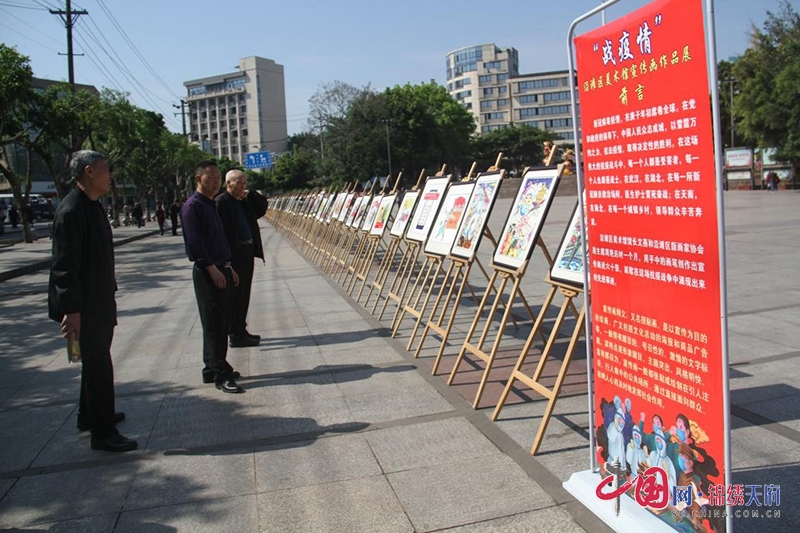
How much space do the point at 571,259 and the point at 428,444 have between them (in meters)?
1.39

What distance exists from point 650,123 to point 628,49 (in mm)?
330

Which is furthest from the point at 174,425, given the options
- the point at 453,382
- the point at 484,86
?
the point at 484,86

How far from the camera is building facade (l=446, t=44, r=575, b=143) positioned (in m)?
114

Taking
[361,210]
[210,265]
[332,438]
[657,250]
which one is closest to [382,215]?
[361,210]

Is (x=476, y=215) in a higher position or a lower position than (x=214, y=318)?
higher

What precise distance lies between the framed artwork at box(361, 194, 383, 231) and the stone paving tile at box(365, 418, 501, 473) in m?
5.75

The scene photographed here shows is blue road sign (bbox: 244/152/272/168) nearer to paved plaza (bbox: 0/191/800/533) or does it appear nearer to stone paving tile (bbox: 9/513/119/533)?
paved plaza (bbox: 0/191/800/533)

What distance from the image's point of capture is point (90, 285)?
13.2ft

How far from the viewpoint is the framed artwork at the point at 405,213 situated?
7852 mm

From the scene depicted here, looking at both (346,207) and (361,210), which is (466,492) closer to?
(361,210)

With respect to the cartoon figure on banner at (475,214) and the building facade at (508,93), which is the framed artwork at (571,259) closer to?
the cartoon figure on banner at (475,214)

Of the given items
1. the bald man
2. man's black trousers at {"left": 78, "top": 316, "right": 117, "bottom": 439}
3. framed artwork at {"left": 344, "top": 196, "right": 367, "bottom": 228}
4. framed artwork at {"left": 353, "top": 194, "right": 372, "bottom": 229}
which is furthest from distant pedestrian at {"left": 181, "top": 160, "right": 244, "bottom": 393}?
framed artwork at {"left": 344, "top": 196, "right": 367, "bottom": 228}

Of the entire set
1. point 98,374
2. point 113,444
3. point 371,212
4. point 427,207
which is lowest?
point 113,444

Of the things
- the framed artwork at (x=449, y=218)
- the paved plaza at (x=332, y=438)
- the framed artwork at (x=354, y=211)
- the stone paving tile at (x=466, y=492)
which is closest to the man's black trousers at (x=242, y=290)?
the paved plaza at (x=332, y=438)
